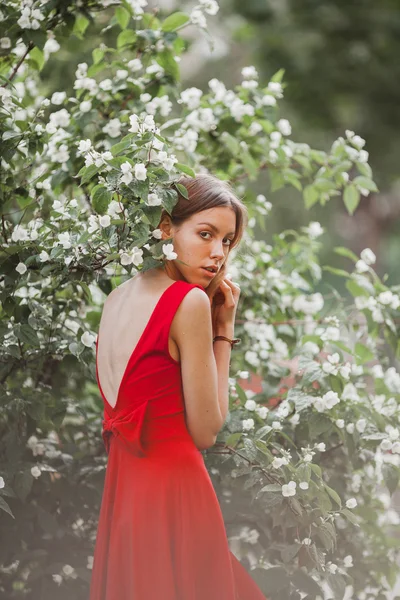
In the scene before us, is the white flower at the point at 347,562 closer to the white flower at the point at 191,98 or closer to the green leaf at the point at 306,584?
the green leaf at the point at 306,584

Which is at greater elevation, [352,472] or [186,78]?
[352,472]

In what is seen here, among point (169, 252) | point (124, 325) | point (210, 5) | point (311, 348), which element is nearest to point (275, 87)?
point (210, 5)

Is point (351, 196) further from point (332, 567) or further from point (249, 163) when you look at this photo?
point (332, 567)

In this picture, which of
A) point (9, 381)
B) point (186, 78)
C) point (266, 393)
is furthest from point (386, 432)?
point (186, 78)

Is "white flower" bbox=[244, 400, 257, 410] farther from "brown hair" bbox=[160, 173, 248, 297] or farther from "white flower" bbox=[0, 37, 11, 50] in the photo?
"white flower" bbox=[0, 37, 11, 50]

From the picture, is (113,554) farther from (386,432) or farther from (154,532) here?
(386,432)

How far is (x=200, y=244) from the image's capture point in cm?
204

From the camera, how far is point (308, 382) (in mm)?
2697

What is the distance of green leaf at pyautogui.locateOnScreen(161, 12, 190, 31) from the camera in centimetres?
285

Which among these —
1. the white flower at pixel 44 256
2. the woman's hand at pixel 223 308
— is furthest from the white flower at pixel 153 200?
the white flower at pixel 44 256

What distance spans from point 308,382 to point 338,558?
634mm

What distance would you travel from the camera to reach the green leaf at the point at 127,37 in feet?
9.69

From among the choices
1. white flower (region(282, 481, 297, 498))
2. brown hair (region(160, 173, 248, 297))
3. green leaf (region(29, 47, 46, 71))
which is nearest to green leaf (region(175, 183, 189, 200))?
brown hair (region(160, 173, 248, 297))

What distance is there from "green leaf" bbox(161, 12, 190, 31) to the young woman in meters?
1.02
